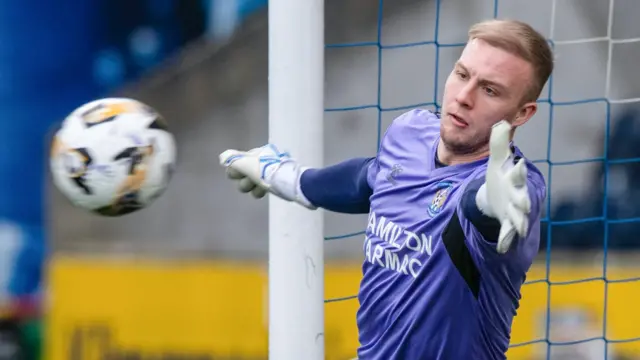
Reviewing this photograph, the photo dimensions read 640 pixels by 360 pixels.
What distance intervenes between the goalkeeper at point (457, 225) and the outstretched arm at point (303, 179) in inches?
4.6

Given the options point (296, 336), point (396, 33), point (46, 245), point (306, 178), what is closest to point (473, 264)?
point (306, 178)

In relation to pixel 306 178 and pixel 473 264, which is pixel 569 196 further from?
pixel 473 264

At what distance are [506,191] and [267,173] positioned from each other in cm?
86

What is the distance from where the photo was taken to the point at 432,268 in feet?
6.21

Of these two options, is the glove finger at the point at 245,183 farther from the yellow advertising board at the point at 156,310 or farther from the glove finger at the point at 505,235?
the yellow advertising board at the point at 156,310

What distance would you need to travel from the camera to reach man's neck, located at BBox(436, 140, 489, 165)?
190 cm

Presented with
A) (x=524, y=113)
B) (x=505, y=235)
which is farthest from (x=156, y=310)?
(x=505, y=235)

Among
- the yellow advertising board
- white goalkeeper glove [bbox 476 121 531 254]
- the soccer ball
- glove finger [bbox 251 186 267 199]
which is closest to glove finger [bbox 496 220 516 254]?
white goalkeeper glove [bbox 476 121 531 254]

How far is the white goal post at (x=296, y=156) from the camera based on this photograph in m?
2.48

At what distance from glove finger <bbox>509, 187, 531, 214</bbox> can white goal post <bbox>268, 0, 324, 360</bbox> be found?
1.01 meters

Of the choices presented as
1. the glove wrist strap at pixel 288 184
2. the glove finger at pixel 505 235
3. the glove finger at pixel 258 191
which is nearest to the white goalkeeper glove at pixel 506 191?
the glove finger at pixel 505 235

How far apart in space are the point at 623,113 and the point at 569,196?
507 mm

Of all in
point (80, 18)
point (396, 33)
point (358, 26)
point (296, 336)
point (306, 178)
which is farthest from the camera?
point (80, 18)

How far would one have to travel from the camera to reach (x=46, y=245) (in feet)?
18.4
